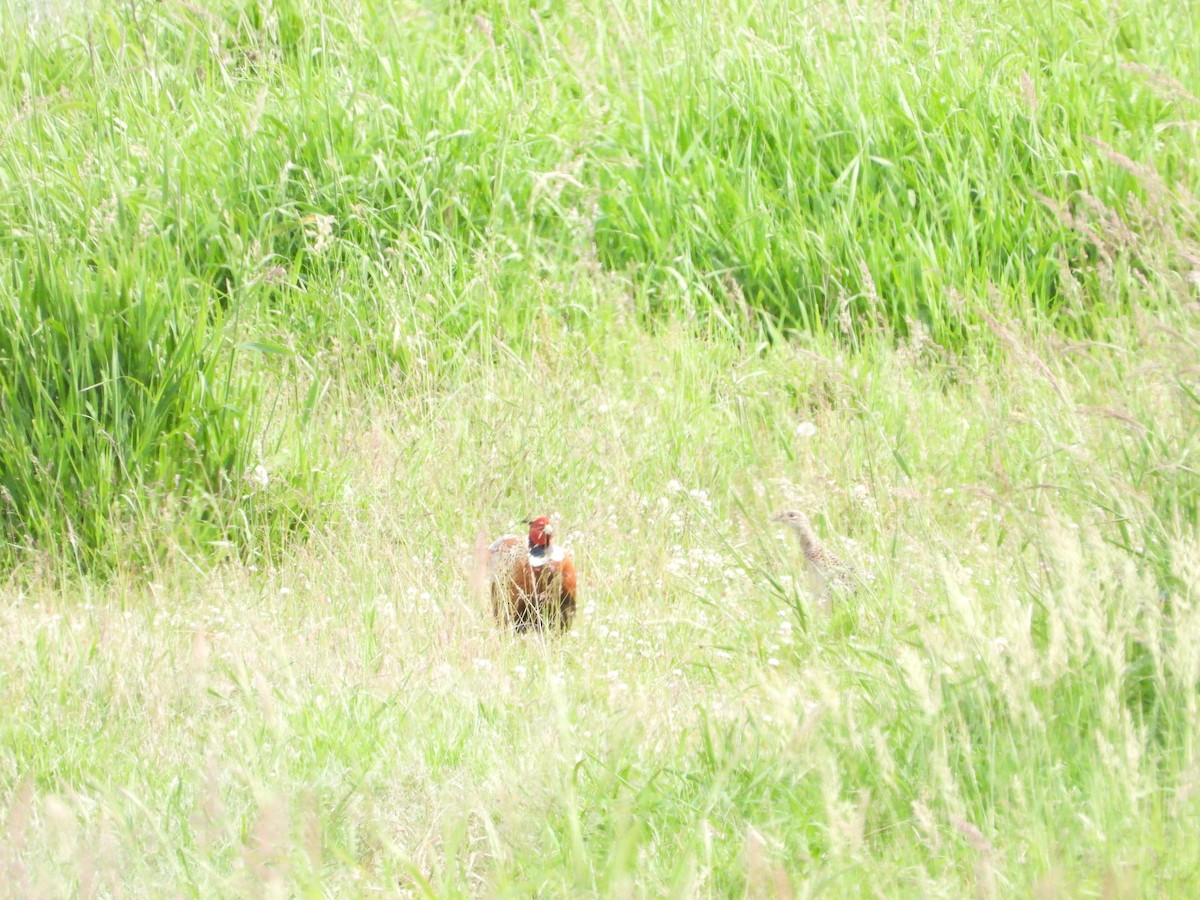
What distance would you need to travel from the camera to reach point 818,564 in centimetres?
371

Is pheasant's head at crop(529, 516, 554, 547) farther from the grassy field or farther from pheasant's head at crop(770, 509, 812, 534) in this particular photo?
pheasant's head at crop(770, 509, 812, 534)

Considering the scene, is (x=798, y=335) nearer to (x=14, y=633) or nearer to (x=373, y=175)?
(x=373, y=175)

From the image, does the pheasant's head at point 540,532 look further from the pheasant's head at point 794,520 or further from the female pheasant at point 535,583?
the pheasant's head at point 794,520

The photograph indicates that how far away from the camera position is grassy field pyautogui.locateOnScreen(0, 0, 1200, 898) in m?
2.29

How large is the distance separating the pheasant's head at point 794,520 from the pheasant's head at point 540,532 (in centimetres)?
61

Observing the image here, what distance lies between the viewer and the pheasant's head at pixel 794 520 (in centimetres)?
385

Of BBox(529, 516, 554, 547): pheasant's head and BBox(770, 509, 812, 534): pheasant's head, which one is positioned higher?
BBox(529, 516, 554, 547): pheasant's head

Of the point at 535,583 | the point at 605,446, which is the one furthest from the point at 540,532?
the point at 605,446

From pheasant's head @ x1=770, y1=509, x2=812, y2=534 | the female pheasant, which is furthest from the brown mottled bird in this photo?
the female pheasant

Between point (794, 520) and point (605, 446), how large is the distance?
868 millimetres

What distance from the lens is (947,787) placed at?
70.7 inches

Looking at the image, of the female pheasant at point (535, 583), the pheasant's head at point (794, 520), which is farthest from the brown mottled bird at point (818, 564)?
the female pheasant at point (535, 583)

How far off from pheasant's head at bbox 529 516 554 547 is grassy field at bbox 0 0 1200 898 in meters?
0.22

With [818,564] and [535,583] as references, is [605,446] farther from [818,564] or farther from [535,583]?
[818,564]
